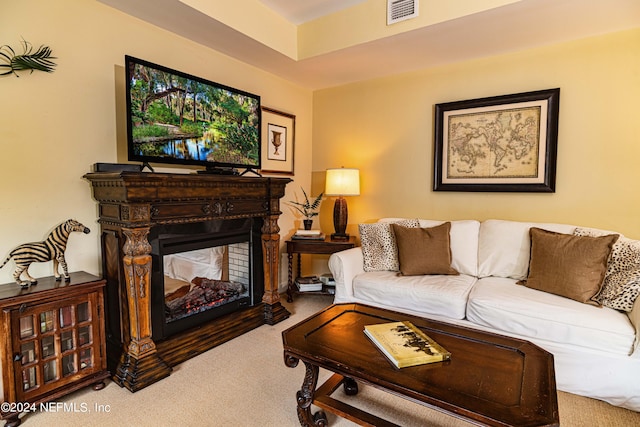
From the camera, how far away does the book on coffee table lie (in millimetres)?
1400

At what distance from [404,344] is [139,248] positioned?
1.56m

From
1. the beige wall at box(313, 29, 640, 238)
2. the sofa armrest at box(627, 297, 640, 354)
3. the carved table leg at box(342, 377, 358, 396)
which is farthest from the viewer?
the beige wall at box(313, 29, 640, 238)

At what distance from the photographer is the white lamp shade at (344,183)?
3.38m

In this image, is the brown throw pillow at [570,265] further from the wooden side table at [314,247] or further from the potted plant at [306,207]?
the potted plant at [306,207]

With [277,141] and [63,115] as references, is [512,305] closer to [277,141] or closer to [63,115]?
[277,141]

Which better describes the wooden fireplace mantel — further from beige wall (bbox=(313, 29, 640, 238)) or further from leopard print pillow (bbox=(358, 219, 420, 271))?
beige wall (bbox=(313, 29, 640, 238))

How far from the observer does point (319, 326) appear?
1.75 meters

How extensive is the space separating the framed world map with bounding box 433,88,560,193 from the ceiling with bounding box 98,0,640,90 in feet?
1.43

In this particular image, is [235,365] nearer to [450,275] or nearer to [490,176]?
[450,275]

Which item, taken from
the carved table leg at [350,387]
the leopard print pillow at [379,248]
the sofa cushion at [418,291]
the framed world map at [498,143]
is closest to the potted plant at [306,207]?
the leopard print pillow at [379,248]

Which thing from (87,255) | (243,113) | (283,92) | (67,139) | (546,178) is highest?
(283,92)

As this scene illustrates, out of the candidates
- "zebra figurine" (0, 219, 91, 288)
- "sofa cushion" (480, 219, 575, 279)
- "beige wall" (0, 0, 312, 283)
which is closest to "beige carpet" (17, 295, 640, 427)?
"zebra figurine" (0, 219, 91, 288)

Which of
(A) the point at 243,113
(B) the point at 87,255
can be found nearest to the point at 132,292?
(B) the point at 87,255

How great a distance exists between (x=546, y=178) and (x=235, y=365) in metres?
2.78
